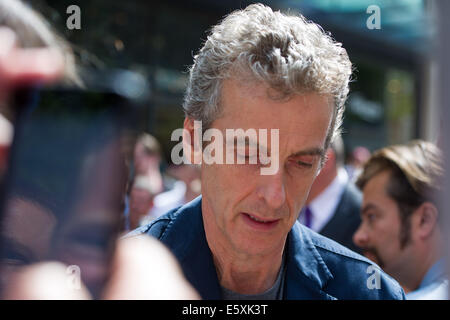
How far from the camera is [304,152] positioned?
55.3 inches

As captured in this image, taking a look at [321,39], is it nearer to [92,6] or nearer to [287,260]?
[287,260]

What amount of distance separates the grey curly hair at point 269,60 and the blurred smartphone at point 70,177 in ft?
1.85

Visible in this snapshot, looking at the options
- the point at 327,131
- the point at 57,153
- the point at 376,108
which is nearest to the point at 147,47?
the point at 327,131

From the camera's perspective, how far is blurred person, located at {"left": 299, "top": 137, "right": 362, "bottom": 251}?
2.64 metres

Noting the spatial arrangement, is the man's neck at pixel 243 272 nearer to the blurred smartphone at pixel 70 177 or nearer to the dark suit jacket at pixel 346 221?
the blurred smartphone at pixel 70 177

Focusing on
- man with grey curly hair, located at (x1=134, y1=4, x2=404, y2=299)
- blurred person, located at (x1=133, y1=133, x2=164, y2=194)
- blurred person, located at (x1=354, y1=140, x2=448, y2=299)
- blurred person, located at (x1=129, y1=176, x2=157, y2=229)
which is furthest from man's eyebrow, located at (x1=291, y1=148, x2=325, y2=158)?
blurred person, located at (x1=133, y1=133, x2=164, y2=194)

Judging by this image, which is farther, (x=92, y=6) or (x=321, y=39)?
(x=92, y=6)

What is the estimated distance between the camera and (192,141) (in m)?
1.55

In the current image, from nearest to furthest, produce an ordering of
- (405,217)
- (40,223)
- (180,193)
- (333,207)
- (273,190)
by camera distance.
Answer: (40,223), (273,190), (405,217), (333,207), (180,193)

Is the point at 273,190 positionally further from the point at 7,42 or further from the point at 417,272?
the point at 417,272

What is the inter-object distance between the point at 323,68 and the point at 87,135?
823 mm

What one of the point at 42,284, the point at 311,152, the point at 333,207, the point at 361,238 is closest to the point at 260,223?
the point at 311,152

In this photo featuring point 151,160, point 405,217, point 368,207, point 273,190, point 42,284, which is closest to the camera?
point 42,284

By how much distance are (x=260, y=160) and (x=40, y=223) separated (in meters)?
0.69
